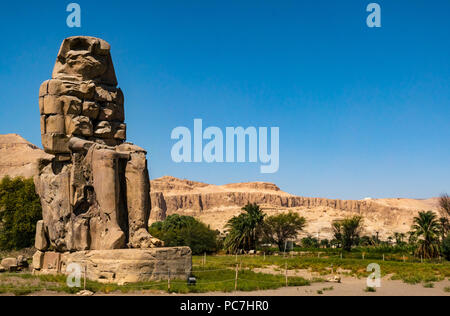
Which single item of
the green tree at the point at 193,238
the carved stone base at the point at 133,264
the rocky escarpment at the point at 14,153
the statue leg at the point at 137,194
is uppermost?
the rocky escarpment at the point at 14,153

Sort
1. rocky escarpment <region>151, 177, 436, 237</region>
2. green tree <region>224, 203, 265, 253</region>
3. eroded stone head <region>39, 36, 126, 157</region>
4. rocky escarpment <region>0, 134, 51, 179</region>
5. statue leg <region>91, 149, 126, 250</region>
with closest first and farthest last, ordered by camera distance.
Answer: statue leg <region>91, 149, 126, 250</region>, eroded stone head <region>39, 36, 126, 157</region>, green tree <region>224, 203, 265, 253</region>, rocky escarpment <region>0, 134, 51, 179</region>, rocky escarpment <region>151, 177, 436, 237</region>

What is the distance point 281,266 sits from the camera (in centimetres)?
2348

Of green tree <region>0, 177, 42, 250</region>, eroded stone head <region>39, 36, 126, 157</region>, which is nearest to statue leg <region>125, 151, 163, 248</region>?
eroded stone head <region>39, 36, 126, 157</region>

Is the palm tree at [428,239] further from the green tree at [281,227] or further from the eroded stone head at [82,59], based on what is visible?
the eroded stone head at [82,59]

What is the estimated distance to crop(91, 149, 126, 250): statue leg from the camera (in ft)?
40.7

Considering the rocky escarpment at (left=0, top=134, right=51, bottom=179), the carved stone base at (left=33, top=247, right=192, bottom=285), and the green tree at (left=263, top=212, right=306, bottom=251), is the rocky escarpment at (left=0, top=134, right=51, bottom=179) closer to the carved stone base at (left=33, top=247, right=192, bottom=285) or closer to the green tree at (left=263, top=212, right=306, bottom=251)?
the green tree at (left=263, top=212, right=306, bottom=251)

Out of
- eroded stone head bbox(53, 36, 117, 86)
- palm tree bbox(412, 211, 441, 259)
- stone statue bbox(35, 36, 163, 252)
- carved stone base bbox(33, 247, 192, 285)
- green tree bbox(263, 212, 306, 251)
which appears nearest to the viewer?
carved stone base bbox(33, 247, 192, 285)

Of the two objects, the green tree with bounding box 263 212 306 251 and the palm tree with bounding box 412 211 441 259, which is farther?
the green tree with bounding box 263 212 306 251

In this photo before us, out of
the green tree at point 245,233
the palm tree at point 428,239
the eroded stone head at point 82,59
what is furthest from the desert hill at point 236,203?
the eroded stone head at point 82,59

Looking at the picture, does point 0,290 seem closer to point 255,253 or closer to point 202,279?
point 202,279

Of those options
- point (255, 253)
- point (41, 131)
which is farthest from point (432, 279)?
point (255, 253)

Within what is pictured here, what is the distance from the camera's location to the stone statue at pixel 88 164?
12.6m

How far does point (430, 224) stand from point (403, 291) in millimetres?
25391

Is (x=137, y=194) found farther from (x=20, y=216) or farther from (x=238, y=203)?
(x=238, y=203)
